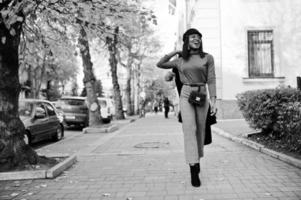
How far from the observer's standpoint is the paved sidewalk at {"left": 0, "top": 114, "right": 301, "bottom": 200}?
4602mm

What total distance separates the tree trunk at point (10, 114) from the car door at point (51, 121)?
5.77 metres

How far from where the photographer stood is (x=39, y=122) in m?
11.4


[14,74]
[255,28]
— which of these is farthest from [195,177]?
[255,28]

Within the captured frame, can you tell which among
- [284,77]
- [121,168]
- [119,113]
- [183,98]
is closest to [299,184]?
[183,98]

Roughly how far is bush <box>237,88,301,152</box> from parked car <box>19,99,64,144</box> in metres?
6.06

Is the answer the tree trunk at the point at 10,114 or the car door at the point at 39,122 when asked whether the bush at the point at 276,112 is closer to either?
the tree trunk at the point at 10,114

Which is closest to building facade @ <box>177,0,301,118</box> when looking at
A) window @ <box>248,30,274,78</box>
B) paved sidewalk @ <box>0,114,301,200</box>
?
window @ <box>248,30,274,78</box>

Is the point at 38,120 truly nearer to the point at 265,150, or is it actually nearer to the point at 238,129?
the point at 238,129

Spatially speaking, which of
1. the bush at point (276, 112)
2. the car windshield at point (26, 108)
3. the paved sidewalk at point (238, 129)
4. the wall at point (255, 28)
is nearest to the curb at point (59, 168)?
the bush at point (276, 112)

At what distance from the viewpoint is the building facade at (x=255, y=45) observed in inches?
708

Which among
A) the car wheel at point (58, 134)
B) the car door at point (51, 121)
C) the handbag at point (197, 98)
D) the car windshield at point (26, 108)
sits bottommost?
the car wheel at point (58, 134)

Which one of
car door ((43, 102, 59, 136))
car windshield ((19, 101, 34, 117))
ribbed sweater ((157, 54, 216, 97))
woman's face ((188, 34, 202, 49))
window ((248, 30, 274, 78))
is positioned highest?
window ((248, 30, 274, 78))

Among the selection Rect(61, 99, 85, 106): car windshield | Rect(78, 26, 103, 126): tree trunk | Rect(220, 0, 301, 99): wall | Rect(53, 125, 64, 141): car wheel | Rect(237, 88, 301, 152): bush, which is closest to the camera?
Rect(237, 88, 301, 152): bush

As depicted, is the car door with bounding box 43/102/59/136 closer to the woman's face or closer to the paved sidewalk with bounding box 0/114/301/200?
the paved sidewalk with bounding box 0/114/301/200
